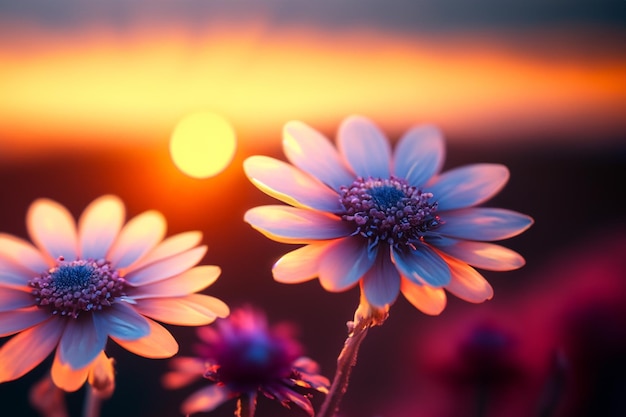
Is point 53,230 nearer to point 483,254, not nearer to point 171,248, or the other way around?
point 171,248

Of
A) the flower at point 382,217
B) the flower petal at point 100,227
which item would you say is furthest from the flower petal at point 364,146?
the flower petal at point 100,227

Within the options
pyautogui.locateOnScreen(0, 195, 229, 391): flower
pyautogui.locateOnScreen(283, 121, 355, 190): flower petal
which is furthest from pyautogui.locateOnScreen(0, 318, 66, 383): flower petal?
pyautogui.locateOnScreen(283, 121, 355, 190): flower petal

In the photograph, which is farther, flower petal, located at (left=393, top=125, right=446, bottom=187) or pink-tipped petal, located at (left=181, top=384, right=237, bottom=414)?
flower petal, located at (left=393, top=125, right=446, bottom=187)

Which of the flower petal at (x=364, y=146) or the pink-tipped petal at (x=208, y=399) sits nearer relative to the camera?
the pink-tipped petal at (x=208, y=399)

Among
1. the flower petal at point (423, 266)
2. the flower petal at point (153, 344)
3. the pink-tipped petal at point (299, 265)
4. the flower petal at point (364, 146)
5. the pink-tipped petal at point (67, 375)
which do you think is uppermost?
the flower petal at point (364, 146)

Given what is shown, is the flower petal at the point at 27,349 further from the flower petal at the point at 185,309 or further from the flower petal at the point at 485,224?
the flower petal at the point at 485,224

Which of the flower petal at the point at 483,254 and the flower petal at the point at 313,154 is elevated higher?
the flower petal at the point at 313,154

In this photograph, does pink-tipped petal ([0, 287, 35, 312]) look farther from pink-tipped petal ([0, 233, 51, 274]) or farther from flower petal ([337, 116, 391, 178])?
flower petal ([337, 116, 391, 178])

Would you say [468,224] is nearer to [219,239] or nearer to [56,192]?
[219,239]
